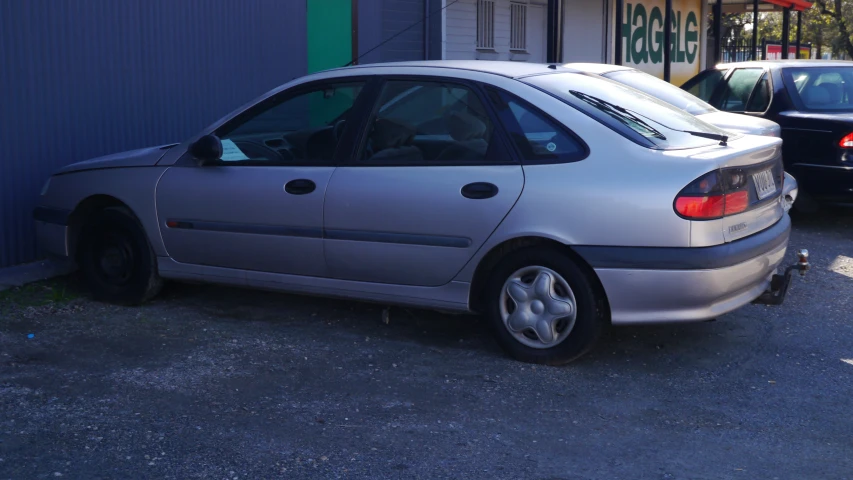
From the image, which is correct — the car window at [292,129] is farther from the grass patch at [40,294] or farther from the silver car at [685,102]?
the silver car at [685,102]

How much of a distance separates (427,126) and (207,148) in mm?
1381

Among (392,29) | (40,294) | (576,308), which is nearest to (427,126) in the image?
(576,308)

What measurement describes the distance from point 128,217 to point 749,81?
23.0ft

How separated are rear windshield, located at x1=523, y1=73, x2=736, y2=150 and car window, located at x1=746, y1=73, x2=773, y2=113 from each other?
4.53 metres

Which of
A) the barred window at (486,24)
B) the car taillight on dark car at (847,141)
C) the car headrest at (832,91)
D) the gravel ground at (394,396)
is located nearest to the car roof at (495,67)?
the gravel ground at (394,396)

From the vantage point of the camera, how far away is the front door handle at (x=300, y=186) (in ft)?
18.9

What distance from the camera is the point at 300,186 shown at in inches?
228

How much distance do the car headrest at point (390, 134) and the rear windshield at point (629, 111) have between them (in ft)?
2.42

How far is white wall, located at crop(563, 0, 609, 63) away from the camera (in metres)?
19.1

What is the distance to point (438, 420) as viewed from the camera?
4.59 m

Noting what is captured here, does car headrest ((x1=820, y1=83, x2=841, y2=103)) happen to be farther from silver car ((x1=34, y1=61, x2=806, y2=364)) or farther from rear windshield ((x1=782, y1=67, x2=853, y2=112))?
silver car ((x1=34, y1=61, x2=806, y2=364))

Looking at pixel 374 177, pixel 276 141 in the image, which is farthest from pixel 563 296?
pixel 276 141

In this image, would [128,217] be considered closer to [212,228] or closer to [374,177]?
[212,228]

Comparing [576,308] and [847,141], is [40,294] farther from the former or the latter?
[847,141]
